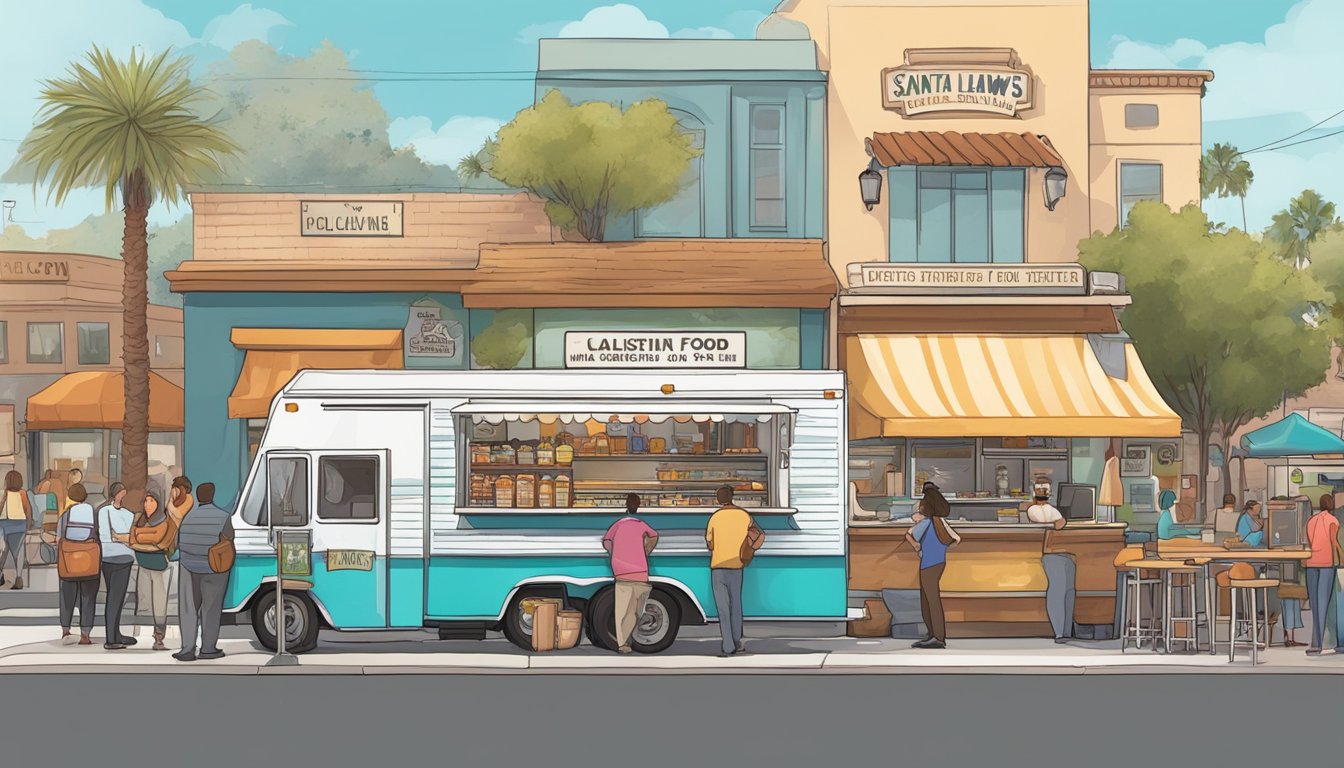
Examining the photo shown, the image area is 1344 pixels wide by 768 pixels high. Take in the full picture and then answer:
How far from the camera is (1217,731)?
536 inches

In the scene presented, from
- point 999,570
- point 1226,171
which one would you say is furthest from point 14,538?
point 1226,171

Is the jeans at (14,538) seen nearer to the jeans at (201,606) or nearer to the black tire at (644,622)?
the jeans at (201,606)

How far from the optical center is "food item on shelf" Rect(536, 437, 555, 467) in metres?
20.7

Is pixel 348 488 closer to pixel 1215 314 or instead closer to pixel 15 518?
pixel 15 518

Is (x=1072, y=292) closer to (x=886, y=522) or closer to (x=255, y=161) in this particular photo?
(x=886, y=522)

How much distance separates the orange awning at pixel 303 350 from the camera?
27.5 meters

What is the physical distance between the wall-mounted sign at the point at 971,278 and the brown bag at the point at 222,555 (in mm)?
12324

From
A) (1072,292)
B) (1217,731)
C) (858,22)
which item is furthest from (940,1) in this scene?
(1217,731)

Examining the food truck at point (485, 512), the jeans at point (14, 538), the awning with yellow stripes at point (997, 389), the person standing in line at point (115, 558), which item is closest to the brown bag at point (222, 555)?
the food truck at point (485, 512)

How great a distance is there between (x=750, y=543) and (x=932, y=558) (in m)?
2.36

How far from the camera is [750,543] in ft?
63.6

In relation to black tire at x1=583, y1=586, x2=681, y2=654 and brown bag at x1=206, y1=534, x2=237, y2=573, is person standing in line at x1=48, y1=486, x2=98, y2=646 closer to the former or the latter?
brown bag at x1=206, y1=534, x2=237, y2=573

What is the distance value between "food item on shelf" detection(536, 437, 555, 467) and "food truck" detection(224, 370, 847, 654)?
29cm

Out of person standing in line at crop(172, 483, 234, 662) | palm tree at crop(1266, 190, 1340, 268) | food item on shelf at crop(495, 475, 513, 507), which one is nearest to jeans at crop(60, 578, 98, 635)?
person standing in line at crop(172, 483, 234, 662)
